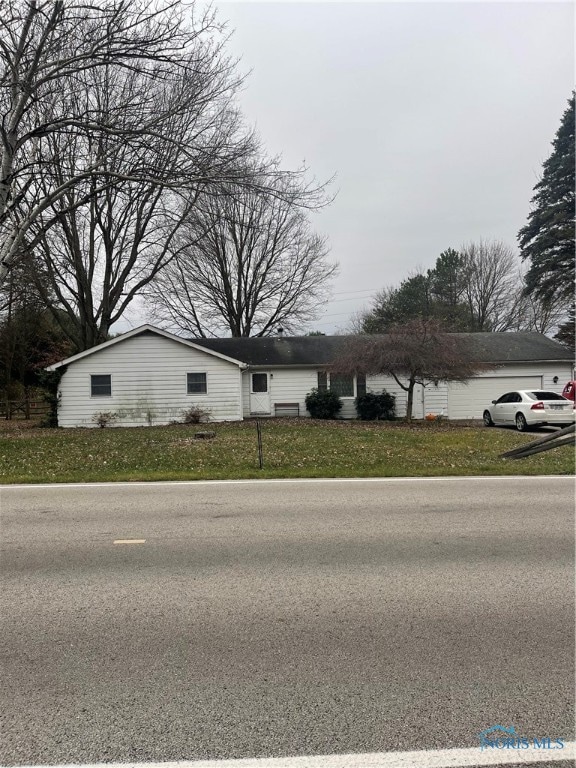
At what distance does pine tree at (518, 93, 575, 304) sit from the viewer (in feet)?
99.2

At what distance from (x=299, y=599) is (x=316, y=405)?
1925 cm

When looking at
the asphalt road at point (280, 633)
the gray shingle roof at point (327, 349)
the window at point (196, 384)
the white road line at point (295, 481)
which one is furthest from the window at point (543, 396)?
the window at point (196, 384)

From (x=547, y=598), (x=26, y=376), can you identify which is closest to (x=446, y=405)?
(x=547, y=598)

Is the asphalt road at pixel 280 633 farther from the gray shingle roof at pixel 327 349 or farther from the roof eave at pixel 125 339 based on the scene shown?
the gray shingle roof at pixel 327 349

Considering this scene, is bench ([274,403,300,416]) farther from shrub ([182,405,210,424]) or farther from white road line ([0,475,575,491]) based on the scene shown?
white road line ([0,475,575,491])

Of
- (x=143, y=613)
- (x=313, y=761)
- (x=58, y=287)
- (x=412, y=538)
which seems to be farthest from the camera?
(x=58, y=287)

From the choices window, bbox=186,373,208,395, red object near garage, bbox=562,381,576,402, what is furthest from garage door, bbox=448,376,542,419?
window, bbox=186,373,208,395

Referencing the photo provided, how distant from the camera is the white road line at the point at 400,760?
2258mm

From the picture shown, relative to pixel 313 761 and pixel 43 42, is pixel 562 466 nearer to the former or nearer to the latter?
pixel 313 761

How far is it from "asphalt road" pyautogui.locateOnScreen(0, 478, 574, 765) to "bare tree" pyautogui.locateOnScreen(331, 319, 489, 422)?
41.5 feet

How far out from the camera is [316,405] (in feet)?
76.1

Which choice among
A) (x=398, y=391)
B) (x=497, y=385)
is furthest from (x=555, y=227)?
(x=398, y=391)

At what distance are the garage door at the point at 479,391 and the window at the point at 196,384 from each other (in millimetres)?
11542

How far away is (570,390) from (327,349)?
11.0m
